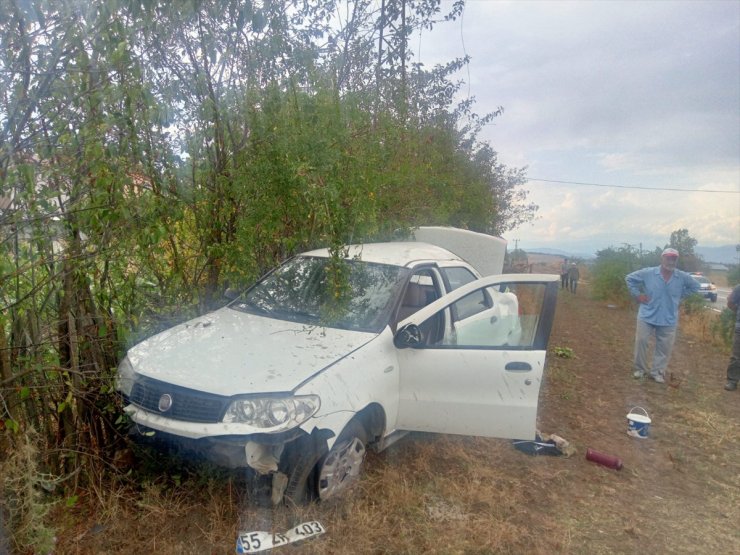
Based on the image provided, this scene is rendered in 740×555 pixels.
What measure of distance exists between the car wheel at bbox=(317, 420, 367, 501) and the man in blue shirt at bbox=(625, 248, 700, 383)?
16.4ft

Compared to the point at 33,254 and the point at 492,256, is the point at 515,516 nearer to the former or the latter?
the point at 33,254

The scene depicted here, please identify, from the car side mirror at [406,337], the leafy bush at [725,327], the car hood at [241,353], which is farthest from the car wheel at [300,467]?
the leafy bush at [725,327]

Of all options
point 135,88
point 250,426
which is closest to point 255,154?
point 135,88

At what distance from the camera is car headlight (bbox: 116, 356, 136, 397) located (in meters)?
3.37

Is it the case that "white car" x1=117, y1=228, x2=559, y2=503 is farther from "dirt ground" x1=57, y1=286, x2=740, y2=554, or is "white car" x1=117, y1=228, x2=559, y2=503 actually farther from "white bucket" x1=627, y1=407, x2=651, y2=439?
"white bucket" x1=627, y1=407, x2=651, y2=439

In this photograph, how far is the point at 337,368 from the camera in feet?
11.0

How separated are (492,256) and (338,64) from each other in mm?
3266

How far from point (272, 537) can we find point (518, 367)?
201 centimetres

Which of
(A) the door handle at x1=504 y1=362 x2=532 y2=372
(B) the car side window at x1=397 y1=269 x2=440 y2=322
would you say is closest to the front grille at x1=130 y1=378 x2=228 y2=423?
(B) the car side window at x1=397 y1=269 x2=440 y2=322

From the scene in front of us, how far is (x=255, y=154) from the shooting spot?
15.9 ft

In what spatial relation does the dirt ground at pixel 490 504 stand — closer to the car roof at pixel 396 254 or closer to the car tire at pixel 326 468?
the car tire at pixel 326 468

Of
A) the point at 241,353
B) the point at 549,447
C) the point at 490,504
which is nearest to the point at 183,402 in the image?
the point at 241,353

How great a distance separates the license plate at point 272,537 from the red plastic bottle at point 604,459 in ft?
8.60

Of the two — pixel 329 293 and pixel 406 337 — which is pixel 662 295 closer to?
→ pixel 406 337
